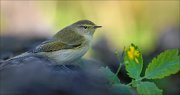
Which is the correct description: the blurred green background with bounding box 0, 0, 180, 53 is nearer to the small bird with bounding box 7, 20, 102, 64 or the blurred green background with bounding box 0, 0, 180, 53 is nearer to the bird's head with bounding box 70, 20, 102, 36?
the bird's head with bounding box 70, 20, 102, 36

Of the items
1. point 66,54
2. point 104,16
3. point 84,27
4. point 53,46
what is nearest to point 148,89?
point 66,54

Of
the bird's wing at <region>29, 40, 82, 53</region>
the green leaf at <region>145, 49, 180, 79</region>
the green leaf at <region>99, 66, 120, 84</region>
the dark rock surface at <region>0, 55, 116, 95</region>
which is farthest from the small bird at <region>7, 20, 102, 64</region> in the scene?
the dark rock surface at <region>0, 55, 116, 95</region>

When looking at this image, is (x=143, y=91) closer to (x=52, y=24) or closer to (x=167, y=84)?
(x=167, y=84)

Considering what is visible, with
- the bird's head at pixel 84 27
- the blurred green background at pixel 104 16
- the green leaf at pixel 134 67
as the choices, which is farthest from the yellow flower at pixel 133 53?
the blurred green background at pixel 104 16

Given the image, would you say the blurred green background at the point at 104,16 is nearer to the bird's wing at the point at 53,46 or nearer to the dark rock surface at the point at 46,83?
the bird's wing at the point at 53,46

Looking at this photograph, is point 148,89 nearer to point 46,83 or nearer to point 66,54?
point 46,83

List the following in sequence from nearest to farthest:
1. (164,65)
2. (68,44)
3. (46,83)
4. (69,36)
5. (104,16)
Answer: (46,83) → (164,65) → (68,44) → (69,36) → (104,16)
